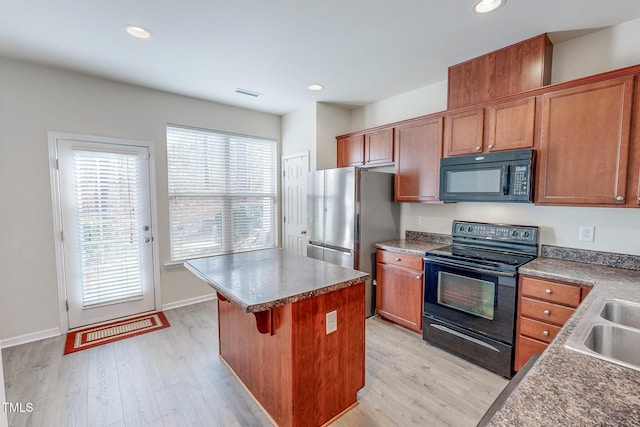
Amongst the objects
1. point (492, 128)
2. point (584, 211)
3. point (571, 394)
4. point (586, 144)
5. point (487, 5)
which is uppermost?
point (487, 5)

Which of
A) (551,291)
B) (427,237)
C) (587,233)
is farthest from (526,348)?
(427,237)

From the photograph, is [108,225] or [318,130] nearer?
[108,225]

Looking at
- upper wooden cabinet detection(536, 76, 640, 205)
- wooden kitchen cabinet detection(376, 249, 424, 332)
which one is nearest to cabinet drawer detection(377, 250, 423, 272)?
wooden kitchen cabinet detection(376, 249, 424, 332)

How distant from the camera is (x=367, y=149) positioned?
370 centimetres

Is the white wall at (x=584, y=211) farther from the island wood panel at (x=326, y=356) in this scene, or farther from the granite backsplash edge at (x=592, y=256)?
the island wood panel at (x=326, y=356)

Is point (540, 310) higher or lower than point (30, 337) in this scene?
higher

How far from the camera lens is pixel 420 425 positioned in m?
1.84

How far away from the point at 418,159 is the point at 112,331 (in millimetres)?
3801

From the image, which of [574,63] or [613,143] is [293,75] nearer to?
[574,63]

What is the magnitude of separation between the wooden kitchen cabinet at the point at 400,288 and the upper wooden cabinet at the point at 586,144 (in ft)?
4.10

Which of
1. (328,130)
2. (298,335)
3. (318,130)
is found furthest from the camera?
(328,130)

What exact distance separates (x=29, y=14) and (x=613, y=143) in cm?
417

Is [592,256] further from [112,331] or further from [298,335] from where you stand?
[112,331]

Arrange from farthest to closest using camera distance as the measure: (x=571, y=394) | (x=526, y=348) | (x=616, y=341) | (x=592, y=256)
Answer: (x=592, y=256) → (x=526, y=348) → (x=616, y=341) → (x=571, y=394)
